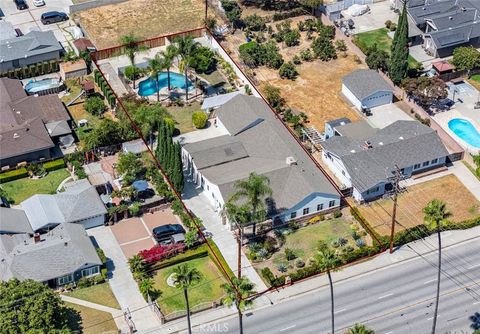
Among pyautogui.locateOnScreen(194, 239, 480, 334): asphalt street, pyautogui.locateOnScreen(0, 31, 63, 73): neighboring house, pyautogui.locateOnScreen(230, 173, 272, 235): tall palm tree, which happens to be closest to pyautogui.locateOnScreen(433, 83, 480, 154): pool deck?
pyautogui.locateOnScreen(194, 239, 480, 334): asphalt street

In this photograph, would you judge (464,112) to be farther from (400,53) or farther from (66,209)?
(66,209)

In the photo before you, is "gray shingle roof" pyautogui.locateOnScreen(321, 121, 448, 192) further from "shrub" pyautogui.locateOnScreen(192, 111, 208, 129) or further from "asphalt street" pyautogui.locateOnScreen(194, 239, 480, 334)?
"shrub" pyautogui.locateOnScreen(192, 111, 208, 129)

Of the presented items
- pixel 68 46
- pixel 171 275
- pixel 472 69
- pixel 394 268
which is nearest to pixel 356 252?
pixel 394 268

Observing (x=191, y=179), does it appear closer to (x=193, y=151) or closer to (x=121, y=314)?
(x=193, y=151)

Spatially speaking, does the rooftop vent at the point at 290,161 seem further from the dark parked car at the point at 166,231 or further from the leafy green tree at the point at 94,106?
the leafy green tree at the point at 94,106

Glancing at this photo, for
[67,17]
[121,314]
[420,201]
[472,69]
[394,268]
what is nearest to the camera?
[121,314]

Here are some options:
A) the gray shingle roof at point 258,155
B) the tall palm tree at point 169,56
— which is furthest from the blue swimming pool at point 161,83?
the gray shingle roof at point 258,155
